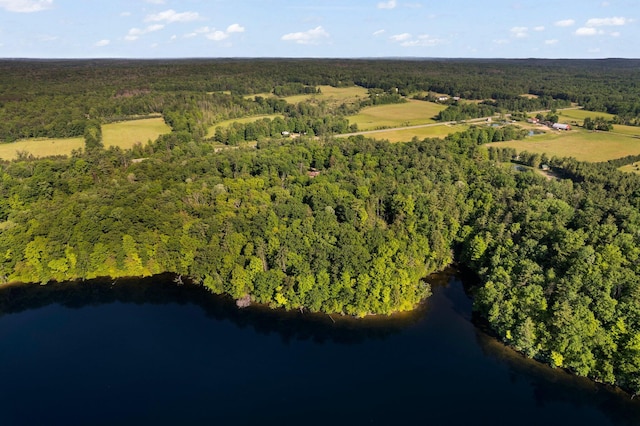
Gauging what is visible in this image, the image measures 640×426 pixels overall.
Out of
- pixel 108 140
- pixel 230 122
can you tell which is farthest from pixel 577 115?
pixel 108 140

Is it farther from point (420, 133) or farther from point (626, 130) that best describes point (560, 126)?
point (420, 133)

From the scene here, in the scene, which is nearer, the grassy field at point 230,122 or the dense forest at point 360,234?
the dense forest at point 360,234

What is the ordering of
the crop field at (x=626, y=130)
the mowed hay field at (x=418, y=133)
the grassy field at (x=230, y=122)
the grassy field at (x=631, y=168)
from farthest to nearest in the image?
the grassy field at (x=230, y=122), the crop field at (x=626, y=130), the mowed hay field at (x=418, y=133), the grassy field at (x=631, y=168)

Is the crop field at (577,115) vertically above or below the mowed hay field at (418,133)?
above

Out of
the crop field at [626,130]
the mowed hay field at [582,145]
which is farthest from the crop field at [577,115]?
the mowed hay field at [582,145]

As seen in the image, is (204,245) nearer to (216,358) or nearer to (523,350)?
Result: (216,358)

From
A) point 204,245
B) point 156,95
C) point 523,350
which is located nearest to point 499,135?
point 523,350

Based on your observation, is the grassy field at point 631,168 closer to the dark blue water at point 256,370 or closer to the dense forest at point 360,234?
the dense forest at point 360,234
